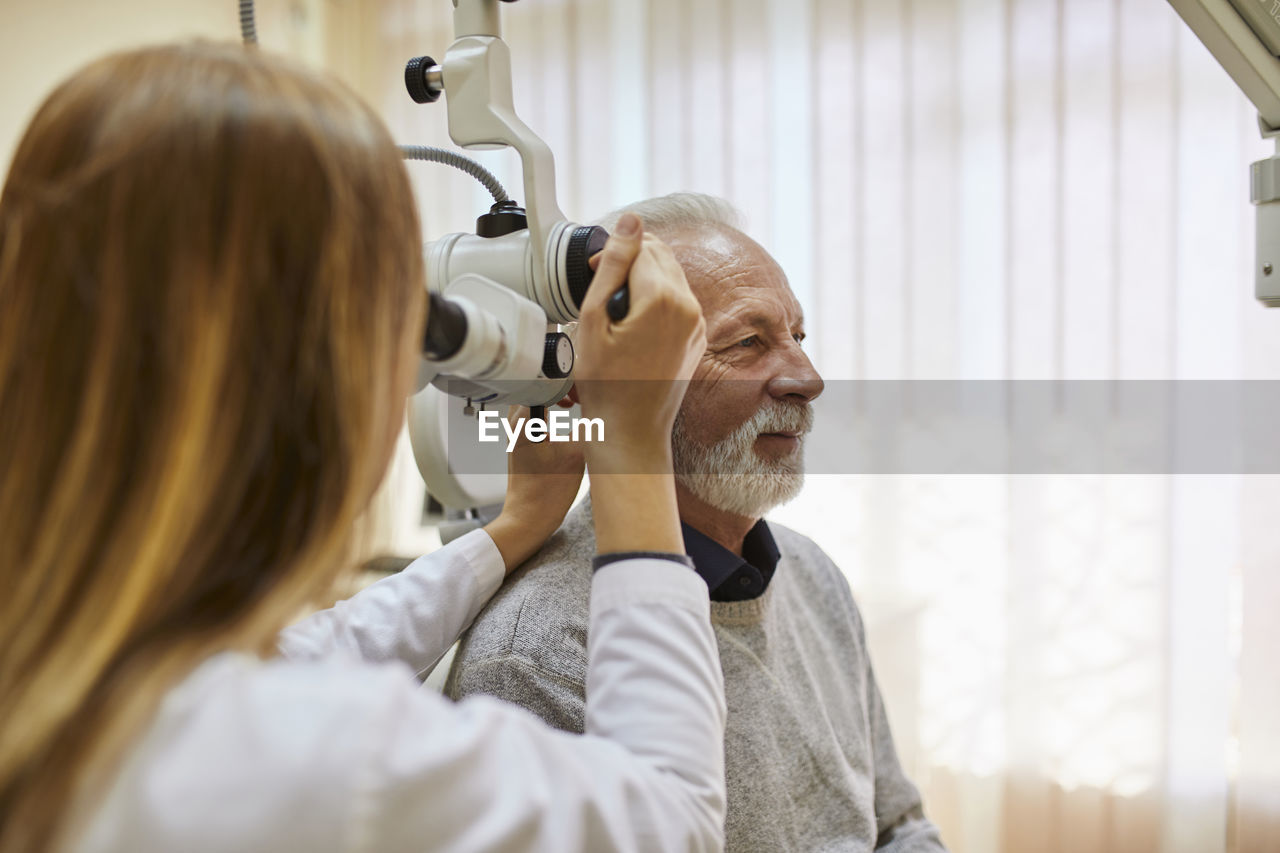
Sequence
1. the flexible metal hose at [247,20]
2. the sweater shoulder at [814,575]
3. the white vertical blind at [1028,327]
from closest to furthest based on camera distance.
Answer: the flexible metal hose at [247,20], the sweater shoulder at [814,575], the white vertical blind at [1028,327]

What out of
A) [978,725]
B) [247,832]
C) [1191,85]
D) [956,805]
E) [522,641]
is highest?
[1191,85]

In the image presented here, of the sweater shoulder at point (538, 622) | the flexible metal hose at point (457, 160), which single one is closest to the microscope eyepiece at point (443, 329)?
the flexible metal hose at point (457, 160)

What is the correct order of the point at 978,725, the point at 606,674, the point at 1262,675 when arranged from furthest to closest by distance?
the point at 978,725 < the point at 1262,675 < the point at 606,674

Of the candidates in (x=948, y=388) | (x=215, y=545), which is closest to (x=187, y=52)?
(x=215, y=545)

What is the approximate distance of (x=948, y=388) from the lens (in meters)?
2.16

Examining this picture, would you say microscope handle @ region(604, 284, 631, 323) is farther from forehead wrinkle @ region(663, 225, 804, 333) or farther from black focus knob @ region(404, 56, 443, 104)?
forehead wrinkle @ region(663, 225, 804, 333)

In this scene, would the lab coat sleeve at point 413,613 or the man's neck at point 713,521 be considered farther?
the man's neck at point 713,521

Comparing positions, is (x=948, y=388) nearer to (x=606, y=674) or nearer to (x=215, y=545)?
(x=606, y=674)

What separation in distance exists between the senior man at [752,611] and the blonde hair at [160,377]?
441 mm

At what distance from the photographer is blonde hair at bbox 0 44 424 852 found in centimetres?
45

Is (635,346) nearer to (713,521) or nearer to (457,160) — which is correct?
(457,160)

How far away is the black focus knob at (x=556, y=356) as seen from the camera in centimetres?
77

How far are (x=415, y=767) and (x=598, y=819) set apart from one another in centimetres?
12

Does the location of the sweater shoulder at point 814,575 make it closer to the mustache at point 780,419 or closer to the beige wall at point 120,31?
the mustache at point 780,419
